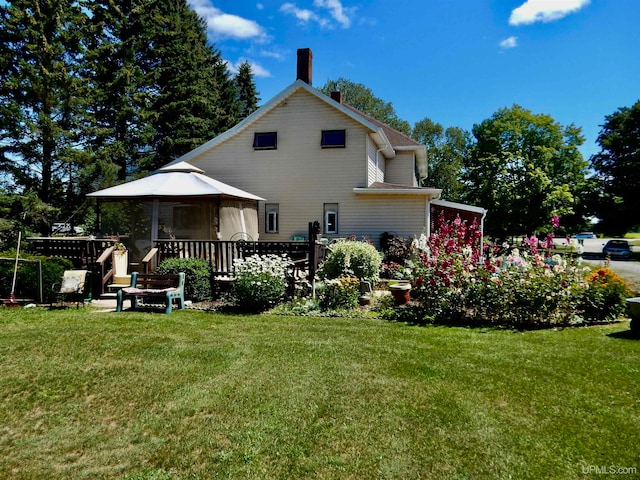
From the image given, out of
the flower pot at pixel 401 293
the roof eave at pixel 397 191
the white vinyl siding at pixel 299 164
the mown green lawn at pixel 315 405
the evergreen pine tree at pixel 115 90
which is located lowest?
the mown green lawn at pixel 315 405

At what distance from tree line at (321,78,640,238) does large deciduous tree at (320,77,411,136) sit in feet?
36.0

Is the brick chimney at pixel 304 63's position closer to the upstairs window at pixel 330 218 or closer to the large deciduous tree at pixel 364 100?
the upstairs window at pixel 330 218

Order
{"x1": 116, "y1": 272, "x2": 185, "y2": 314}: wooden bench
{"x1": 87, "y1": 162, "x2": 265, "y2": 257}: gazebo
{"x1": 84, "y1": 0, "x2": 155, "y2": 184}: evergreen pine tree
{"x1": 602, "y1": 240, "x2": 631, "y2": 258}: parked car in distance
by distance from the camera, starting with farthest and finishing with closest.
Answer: {"x1": 602, "y1": 240, "x2": 631, "y2": 258}: parked car in distance, {"x1": 84, "y1": 0, "x2": 155, "y2": 184}: evergreen pine tree, {"x1": 87, "y1": 162, "x2": 265, "y2": 257}: gazebo, {"x1": 116, "y1": 272, "x2": 185, "y2": 314}: wooden bench

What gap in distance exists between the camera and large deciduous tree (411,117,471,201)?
47.1 meters

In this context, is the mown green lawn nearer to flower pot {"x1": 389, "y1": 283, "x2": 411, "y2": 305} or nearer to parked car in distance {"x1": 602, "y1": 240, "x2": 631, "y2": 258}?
flower pot {"x1": 389, "y1": 283, "x2": 411, "y2": 305}

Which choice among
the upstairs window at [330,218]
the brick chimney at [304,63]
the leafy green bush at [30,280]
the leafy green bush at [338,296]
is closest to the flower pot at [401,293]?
the leafy green bush at [338,296]

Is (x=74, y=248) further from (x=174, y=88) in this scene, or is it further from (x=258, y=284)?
(x=174, y=88)

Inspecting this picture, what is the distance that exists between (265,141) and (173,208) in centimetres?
631

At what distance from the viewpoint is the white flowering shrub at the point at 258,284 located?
8.34 m

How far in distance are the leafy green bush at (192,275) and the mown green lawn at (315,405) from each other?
276cm

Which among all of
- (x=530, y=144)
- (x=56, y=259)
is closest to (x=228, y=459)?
(x=56, y=259)

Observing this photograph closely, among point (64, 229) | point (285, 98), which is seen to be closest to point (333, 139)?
point (285, 98)

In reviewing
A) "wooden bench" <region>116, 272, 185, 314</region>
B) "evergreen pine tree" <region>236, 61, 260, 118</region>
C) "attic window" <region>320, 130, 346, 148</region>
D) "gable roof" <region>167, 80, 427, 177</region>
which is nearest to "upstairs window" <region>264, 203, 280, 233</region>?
"attic window" <region>320, 130, 346, 148</region>

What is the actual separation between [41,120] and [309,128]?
35.5 ft
